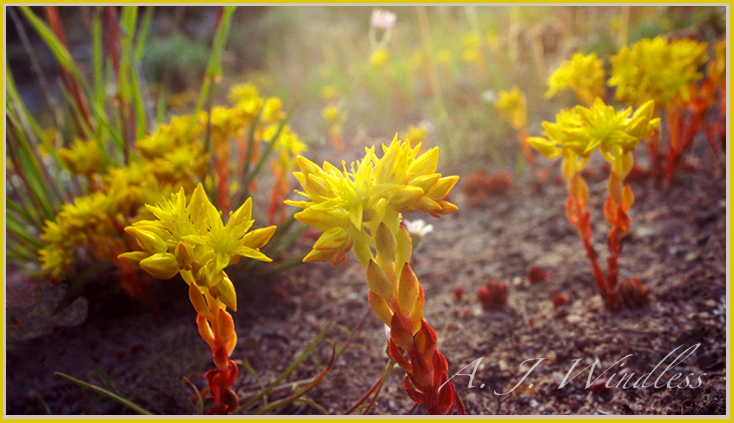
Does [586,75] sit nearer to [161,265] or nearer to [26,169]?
[161,265]

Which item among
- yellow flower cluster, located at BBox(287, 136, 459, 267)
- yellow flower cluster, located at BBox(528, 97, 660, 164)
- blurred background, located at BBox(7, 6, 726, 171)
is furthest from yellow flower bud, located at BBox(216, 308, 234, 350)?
blurred background, located at BBox(7, 6, 726, 171)

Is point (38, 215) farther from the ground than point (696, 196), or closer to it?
farther from the ground

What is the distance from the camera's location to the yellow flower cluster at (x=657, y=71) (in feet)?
5.21

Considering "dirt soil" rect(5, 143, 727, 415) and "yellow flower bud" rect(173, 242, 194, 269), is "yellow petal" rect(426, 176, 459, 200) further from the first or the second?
"dirt soil" rect(5, 143, 727, 415)

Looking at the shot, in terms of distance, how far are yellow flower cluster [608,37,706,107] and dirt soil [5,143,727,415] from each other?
612mm

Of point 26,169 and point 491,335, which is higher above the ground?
point 26,169

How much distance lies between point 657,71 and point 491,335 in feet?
3.81

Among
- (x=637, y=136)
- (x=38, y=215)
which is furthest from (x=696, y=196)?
(x=38, y=215)

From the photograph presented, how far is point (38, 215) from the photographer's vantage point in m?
1.74

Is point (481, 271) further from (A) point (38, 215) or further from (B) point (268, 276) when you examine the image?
(A) point (38, 215)

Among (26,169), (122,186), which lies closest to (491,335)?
(122,186)

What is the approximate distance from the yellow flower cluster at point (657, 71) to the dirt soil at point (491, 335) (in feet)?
2.01

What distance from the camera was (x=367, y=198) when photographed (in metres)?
0.74

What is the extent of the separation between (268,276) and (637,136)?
144cm
